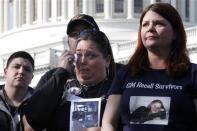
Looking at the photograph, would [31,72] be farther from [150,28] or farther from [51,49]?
[51,49]

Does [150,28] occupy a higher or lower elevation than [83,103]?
higher

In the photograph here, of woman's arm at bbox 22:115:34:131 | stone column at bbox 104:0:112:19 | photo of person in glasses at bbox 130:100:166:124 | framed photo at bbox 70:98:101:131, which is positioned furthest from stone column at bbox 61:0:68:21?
photo of person in glasses at bbox 130:100:166:124

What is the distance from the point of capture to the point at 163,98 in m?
5.64

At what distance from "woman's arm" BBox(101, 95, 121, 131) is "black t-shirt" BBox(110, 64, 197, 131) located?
0.20ft

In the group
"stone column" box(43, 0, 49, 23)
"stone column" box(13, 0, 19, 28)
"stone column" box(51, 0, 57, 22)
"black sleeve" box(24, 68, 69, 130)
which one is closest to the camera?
"black sleeve" box(24, 68, 69, 130)

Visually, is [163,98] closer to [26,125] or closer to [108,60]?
[108,60]

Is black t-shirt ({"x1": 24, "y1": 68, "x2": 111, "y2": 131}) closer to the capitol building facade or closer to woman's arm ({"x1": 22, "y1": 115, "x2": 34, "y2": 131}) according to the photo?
woman's arm ({"x1": 22, "y1": 115, "x2": 34, "y2": 131})

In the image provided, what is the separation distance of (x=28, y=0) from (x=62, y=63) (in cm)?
6482

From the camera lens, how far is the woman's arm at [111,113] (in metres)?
5.77

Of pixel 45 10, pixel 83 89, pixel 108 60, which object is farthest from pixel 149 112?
pixel 45 10

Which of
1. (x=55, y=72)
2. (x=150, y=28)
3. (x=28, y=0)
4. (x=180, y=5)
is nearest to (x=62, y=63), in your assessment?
(x=55, y=72)

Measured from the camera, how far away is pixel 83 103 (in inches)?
251

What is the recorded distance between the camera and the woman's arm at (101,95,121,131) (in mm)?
5766

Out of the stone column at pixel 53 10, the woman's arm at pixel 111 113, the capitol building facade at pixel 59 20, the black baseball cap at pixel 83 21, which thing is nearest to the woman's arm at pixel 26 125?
the woman's arm at pixel 111 113
